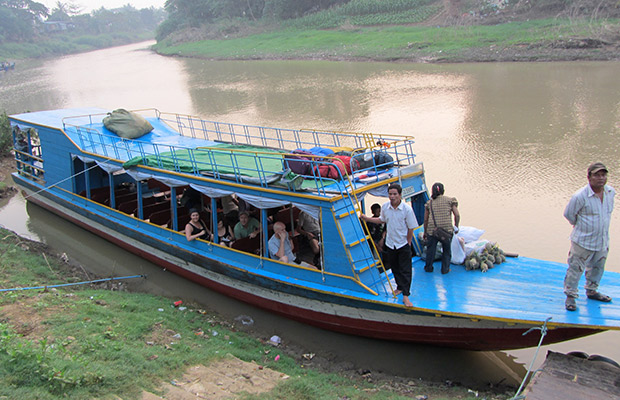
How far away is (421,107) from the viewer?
20.9 metres

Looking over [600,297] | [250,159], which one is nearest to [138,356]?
[250,159]

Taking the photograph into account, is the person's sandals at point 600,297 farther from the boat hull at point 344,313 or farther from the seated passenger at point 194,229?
the seated passenger at point 194,229

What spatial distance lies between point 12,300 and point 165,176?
3214mm

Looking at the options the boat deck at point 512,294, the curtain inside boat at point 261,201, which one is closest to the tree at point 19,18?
the curtain inside boat at point 261,201

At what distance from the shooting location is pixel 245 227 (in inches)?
329

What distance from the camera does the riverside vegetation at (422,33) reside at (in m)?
28.3

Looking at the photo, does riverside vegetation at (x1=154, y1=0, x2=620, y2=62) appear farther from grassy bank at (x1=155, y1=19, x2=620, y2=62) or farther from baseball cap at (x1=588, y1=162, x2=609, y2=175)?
baseball cap at (x1=588, y1=162, x2=609, y2=175)

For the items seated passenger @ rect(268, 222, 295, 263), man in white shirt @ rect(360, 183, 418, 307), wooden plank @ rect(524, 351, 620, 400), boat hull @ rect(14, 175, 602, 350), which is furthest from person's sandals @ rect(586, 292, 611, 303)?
seated passenger @ rect(268, 222, 295, 263)

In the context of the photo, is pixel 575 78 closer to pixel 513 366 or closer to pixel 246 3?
pixel 513 366

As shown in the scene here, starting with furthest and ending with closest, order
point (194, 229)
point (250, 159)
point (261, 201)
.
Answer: point (250, 159) < point (194, 229) < point (261, 201)

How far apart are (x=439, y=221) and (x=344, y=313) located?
191cm

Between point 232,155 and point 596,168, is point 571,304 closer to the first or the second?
point 596,168

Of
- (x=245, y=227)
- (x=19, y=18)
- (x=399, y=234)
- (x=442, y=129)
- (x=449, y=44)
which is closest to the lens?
(x=399, y=234)

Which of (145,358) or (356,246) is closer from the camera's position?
(145,358)
